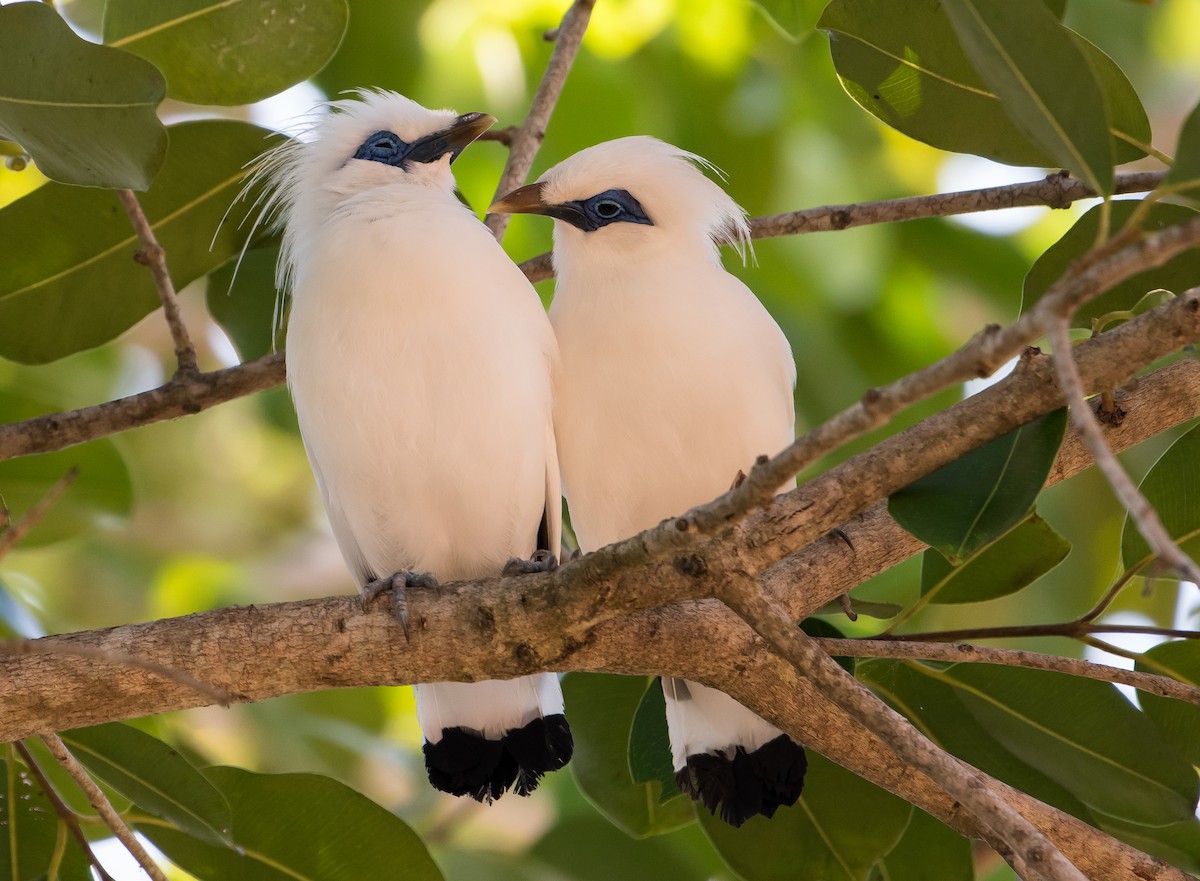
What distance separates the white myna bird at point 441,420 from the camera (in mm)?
3117

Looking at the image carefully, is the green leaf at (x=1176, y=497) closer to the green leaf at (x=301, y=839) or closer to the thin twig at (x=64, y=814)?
the green leaf at (x=301, y=839)

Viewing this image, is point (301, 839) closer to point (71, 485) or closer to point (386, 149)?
point (71, 485)

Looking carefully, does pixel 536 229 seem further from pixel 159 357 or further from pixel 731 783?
pixel 159 357

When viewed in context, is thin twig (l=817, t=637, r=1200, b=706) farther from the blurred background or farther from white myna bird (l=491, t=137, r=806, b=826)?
the blurred background

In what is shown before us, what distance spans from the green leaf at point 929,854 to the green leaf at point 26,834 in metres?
1.96

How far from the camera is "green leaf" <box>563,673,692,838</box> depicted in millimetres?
3385

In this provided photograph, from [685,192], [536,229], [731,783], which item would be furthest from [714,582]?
[536,229]

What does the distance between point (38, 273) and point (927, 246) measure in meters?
3.44

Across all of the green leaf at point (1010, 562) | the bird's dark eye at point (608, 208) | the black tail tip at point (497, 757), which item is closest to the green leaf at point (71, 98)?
the bird's dark eye at point (608, 208)

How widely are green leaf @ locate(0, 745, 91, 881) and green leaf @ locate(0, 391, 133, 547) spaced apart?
955mm

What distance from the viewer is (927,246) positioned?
5.34 meters

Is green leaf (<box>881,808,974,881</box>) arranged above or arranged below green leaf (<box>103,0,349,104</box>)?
below

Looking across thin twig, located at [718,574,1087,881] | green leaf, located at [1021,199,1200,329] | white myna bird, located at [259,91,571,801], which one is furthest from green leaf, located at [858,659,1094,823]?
green leaf, located at [1021,199,1200,329]

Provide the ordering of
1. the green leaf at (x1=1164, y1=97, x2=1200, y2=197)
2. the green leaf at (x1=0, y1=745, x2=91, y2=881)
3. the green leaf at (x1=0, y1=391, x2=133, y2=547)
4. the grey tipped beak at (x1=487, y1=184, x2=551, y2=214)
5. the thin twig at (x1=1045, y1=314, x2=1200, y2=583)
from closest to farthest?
1. the thin twig at (x1=1045, y1=314, x2=1200, y2=583)
2. the green leaf at (x1=1164, y1=97, x2=1200, y2=197)
3. the green leaf at (x1=0, y1=745, x2=91, y2=881)
4. the grey tipped beak at (x1=487, y1=184, x2=551, y2=214)
5. the green leaf at (x1=0, y1=391, x2=133, y2=547)
